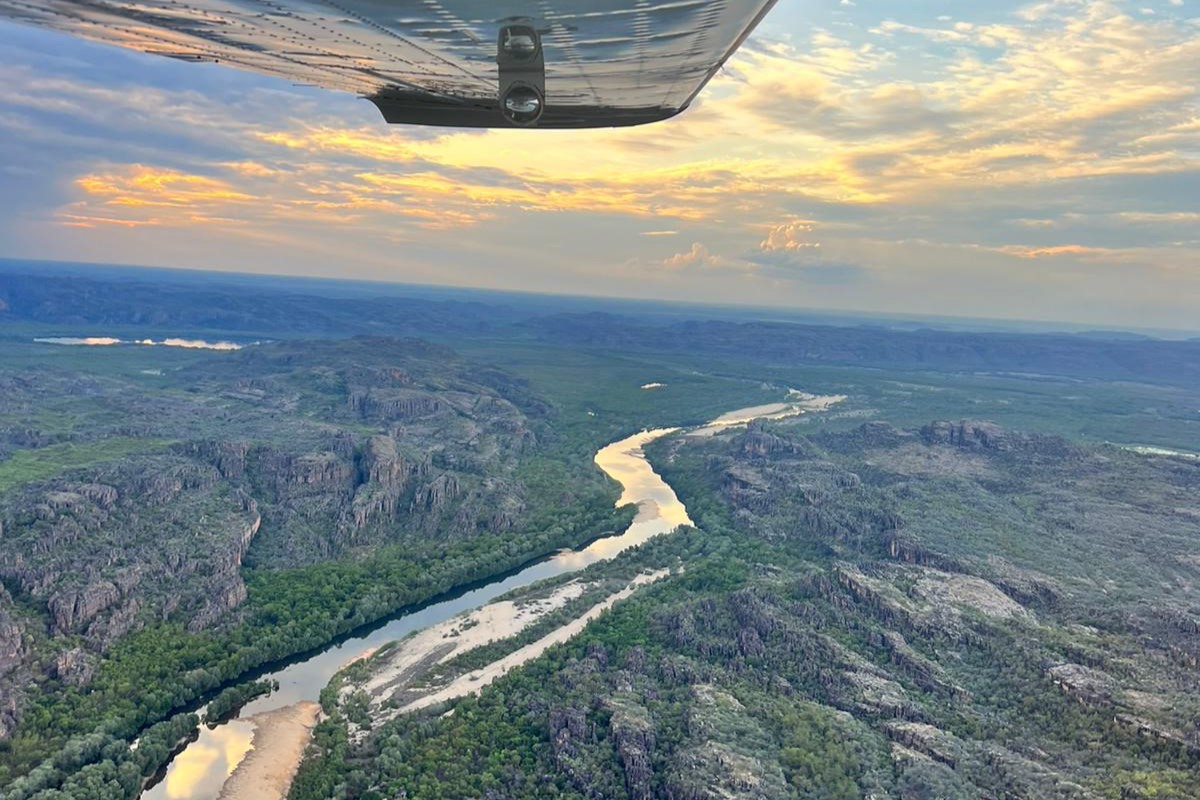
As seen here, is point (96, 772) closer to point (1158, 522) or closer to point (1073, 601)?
point (1073, 601)

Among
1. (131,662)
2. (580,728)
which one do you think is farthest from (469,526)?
(580,728)

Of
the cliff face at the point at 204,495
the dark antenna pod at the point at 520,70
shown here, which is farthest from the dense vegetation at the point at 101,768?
the dark antenna pod at the point at 520,70

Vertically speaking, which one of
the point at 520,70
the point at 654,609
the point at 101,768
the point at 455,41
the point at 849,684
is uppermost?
the point at 455,41

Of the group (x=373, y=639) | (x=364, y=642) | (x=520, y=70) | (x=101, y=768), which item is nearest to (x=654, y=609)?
→ (x=373, y=639)

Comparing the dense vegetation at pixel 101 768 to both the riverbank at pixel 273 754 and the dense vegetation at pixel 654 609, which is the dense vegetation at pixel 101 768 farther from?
the riverbank at pixel 273 754

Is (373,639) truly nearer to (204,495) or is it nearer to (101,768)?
(101,768)

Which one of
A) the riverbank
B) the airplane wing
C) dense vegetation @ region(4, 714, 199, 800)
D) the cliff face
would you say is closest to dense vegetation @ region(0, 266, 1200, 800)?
dense vegetation @ region(4, 714, 199, 800)
